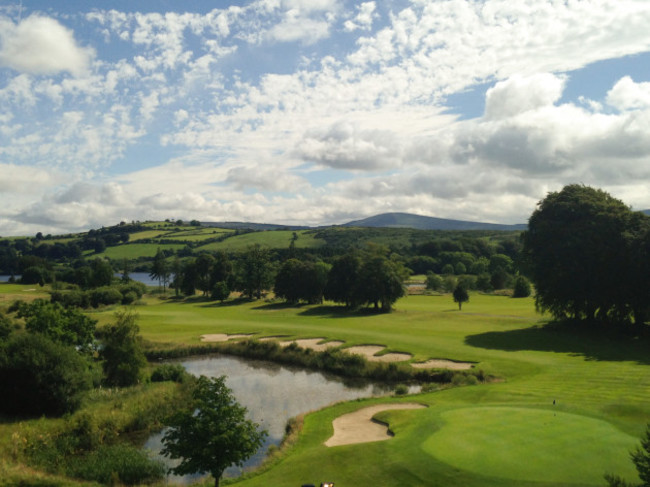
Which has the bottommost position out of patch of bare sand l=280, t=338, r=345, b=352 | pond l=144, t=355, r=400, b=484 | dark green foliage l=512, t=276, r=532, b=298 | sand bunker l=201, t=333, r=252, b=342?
pond l=144, t=355, r=400, b=484

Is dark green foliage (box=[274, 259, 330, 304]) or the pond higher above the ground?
dark green foliage (box=[274, 259, 330, 304])

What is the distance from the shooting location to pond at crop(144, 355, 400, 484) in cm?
2905

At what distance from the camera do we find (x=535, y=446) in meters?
18.7

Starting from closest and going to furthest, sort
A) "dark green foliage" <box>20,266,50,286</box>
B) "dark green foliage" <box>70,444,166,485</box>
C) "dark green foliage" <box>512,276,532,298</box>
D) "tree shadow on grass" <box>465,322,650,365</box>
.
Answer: "dark green foliage" <box>70,444,166,485</box>
"tree shadow on grass" <box>465,322,650,365</box>
"dark green foliage" <box>512,276,532,298</box>
"dark green foliage" <box>20,266,50,286</box>

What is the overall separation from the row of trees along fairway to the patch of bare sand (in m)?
26.3

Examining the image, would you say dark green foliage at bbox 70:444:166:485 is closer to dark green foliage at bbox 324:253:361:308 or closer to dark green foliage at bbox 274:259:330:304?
dark green foliage at bbox 324:253:361:308

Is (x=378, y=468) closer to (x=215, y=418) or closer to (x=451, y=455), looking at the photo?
(x=451, y=455)

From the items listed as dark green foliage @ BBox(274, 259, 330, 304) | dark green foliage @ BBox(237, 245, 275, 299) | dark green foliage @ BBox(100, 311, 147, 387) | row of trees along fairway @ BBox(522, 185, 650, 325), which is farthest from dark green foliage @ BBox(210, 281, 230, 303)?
row of trees along fairway @ BBox(522, 185, 650, 325)

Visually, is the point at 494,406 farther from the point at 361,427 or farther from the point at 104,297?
the point at 104,297

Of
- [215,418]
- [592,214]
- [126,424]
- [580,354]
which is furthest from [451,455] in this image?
[592,214]

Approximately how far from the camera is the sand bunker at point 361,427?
81.5 ft

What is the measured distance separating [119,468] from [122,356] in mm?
17093

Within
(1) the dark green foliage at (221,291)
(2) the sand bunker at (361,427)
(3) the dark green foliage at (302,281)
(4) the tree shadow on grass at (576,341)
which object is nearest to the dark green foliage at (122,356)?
(2) the sand bunker at (361,427)

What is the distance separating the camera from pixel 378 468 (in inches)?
749
